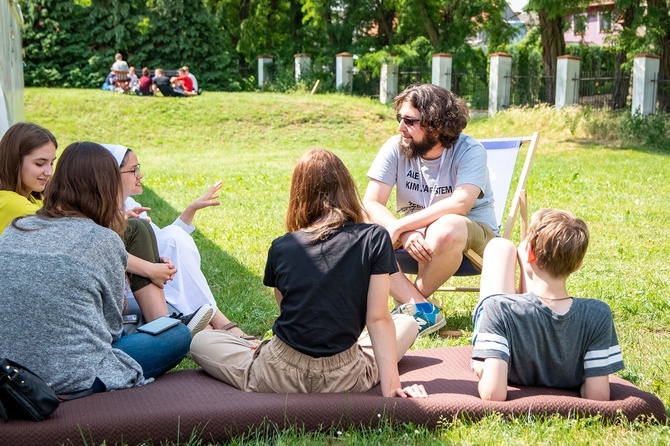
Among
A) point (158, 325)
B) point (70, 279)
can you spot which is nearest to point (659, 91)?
point (158, 325)

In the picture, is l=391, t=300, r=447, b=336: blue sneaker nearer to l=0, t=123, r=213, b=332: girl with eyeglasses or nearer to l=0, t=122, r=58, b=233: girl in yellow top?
l=0, t=123, r=213, b=332: girl with eyeglasses

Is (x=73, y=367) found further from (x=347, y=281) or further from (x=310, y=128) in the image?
(x=310, y=128)

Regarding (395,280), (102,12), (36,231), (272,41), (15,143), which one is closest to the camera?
(36,231)

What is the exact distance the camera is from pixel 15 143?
13.1 feet

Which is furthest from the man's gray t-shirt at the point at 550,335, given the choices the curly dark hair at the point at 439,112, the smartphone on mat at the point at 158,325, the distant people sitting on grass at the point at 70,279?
the curly dark hair at the point at 439,112

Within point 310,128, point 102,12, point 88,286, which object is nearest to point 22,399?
point 88,286

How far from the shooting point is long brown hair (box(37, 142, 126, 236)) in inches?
129

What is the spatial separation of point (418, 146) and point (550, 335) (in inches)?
81.2

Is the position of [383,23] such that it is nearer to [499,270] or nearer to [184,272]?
[184,272]

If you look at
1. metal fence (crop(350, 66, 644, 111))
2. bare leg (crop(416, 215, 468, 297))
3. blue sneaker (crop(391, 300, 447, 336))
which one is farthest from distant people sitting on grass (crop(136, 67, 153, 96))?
blue sneaker (crop(391, 300, 447, 336))

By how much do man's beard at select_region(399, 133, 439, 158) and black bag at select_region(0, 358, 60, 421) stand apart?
9.51 feet

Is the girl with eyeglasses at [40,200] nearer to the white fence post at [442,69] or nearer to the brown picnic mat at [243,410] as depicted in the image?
the brown picnic mat at [243,410]

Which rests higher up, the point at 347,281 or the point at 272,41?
the point at 272,41

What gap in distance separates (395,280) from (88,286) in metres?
2.19
